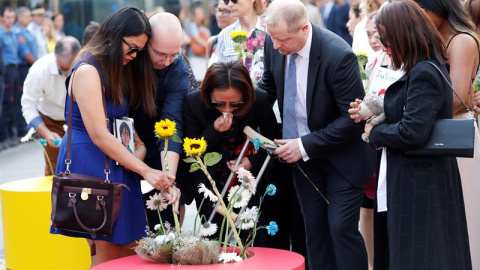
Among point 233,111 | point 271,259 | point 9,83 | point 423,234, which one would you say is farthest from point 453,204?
point 9,83

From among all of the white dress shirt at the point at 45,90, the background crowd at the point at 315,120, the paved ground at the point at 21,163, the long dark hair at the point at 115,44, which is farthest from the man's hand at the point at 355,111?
the paved ground at the point at 21,163

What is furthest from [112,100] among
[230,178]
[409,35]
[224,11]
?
[224,11]

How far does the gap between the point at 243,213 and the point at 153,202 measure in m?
0.46

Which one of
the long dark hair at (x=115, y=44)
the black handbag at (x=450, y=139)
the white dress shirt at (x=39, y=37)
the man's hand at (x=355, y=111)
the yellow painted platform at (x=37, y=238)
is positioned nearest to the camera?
the black handbag at (x=450, y=139)

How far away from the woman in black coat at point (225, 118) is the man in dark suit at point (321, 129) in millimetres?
163

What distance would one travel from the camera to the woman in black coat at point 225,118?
180 inches

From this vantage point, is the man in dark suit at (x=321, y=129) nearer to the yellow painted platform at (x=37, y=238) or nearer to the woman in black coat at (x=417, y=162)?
the woman in black coat at (x=417, y=162)

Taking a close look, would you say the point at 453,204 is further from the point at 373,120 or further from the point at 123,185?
the point at 123,185

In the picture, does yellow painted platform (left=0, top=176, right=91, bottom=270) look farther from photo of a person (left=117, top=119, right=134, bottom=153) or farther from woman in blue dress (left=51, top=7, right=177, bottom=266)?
photo of a person (left=117, top=119, right=134, bottom=153)

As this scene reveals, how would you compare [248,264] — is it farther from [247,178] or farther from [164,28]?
[164,28]

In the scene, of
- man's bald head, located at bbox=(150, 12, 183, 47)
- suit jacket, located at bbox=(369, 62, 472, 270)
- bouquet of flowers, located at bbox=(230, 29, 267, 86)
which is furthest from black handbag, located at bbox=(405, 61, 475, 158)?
bouquet of flowers, located at bbox=(230, 29, 267, 86)

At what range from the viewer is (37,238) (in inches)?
231

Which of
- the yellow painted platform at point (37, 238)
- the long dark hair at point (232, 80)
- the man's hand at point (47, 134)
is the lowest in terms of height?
the yellow painted platform at point (37, 238)

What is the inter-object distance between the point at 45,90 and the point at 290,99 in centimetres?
309
